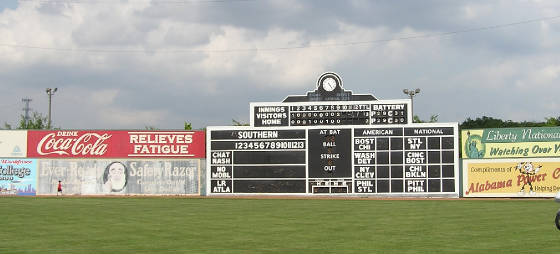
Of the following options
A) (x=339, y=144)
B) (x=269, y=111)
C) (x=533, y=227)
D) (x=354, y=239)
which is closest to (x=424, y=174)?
(x=339, y=144)

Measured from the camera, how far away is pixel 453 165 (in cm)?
4472

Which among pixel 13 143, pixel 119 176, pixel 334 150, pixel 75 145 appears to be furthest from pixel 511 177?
pixel 13 143

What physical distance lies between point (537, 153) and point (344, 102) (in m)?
14.0

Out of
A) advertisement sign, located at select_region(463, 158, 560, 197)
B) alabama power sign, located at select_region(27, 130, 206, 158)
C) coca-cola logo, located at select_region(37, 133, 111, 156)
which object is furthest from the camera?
coca-cola logo, located at select_region(37, 133, 111, 156)

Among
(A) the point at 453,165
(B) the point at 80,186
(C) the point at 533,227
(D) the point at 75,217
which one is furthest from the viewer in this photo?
(B) the point at 80,186

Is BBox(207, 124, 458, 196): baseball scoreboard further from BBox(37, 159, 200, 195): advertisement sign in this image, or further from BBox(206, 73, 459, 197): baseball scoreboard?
BBox(37, 159, 200, 195): advertisement sign

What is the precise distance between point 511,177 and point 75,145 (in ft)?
107

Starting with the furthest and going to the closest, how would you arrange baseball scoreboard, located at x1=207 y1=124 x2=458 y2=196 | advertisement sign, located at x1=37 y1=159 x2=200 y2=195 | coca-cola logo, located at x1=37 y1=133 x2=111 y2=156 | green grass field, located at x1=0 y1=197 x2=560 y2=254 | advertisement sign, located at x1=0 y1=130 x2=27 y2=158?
advertisement sign, located at x1=0 y1=130 x2=27 y2=158, coca-cola logo, located at x1=37 y1=133 x2=111 y2=156, advertisement sign, located at x1=37 y1=159 x2=200 y2=195, baseball scoreboard, located at x1=207 y1=124 x2=458 y2=196, green grass field, located at x1=0 y1=197 x2=560 y2=254

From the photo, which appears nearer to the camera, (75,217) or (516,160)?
(75,217)

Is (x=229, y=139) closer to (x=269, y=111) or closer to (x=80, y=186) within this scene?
(x=269, y=111)

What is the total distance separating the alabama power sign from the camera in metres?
51.1

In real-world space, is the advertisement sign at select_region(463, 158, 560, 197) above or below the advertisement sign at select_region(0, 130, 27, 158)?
below

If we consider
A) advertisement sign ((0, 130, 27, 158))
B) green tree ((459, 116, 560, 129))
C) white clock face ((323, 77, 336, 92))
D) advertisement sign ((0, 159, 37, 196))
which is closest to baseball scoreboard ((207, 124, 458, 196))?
white clock face ((323, 77, 336, 92))

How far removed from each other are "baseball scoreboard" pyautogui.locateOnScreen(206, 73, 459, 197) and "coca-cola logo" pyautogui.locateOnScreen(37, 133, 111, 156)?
32.0 feet
